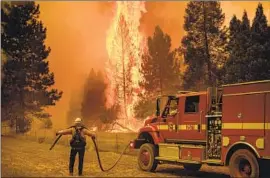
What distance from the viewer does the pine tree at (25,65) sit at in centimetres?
2370

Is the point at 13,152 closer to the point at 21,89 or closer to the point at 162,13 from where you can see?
the point at 21,89

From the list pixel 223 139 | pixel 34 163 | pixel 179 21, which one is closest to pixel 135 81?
pixel 179 21

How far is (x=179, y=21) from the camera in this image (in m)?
26.6

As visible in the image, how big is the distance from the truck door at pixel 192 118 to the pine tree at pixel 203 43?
38.7 feet

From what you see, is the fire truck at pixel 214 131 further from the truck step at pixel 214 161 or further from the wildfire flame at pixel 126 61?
the wildfire flame at pixel 126 61

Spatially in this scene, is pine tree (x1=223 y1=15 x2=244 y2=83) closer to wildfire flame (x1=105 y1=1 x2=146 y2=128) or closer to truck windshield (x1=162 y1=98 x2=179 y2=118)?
wildfire flame (x1=105 y1=1 x2=146 y2=128)

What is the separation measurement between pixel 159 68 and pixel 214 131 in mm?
16231

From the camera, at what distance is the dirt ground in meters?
13.6

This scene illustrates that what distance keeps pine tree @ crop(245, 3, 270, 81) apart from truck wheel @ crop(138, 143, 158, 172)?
27.3ft

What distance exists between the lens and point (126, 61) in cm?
2830

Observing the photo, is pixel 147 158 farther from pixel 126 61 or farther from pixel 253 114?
pixel 126 61

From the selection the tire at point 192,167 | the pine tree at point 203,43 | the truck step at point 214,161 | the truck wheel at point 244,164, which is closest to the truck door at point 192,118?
the truck step at point 214,161

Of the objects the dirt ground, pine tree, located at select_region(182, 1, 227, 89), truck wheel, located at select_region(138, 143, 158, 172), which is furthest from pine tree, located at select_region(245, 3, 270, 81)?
truck wheel, located at select_region(138, 143, 158, 172)

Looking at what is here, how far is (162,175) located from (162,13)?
13865 millimetres
